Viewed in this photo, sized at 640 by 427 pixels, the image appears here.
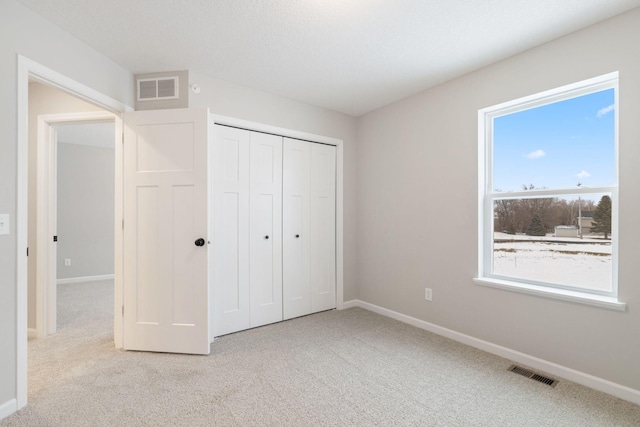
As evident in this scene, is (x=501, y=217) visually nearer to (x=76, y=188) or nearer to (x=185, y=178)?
(x=185, y=178)

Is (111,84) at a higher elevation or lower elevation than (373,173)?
higher

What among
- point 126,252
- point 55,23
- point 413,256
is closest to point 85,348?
point 126,252

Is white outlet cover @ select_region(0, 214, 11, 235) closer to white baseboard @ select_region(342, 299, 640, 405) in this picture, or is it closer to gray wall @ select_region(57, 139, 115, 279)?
white baseboard @ select_region(342, 299, 640, 405)

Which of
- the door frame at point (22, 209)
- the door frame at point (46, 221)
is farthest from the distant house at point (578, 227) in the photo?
the door frame at point (46, 221)

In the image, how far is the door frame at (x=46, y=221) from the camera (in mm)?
2969

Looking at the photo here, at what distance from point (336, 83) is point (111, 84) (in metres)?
1.97

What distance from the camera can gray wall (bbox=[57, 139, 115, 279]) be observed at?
542 cm

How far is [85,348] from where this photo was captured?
269 centimetres

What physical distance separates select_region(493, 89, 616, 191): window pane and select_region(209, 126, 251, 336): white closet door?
244 cm

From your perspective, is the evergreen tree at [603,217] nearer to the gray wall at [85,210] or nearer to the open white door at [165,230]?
the open white door at [165,230]

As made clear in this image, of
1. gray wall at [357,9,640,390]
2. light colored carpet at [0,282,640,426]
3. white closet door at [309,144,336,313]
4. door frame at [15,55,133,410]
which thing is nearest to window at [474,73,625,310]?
gray wall at [357,9,640,390]

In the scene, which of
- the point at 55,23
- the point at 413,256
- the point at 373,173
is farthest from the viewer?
the point at 373,173

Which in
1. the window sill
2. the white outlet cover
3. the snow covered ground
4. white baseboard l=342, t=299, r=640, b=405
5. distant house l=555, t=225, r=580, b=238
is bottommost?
white baseboard l=342, t=299, r=640, b=405

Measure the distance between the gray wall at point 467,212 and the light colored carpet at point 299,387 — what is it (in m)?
0.29
